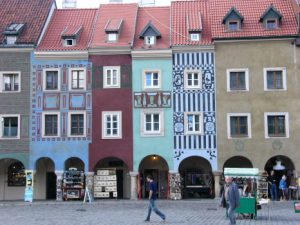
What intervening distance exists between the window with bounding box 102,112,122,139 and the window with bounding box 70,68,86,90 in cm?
261

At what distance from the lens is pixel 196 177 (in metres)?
38.1

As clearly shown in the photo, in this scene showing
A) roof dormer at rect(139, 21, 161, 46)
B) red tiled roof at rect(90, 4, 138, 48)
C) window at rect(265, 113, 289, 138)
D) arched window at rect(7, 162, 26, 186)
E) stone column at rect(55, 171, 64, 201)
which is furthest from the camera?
arched window at rect(7, 162, 26, 186)

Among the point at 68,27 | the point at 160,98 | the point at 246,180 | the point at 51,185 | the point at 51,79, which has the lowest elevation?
the point at 51,185

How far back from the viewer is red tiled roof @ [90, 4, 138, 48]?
1465 inches

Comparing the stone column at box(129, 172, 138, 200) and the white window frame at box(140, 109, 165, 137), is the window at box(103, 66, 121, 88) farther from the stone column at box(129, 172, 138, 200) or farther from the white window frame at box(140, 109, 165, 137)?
the stone column at box(129, 172, 138, 200)

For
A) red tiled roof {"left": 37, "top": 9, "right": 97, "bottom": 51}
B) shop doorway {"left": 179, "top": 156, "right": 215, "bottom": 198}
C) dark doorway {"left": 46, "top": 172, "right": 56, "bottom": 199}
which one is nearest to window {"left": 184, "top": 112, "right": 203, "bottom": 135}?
shop doorway {"left": 179, "top": 156, "right": 215, "bottom": 198}

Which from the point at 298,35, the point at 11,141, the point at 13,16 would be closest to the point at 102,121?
the point at 11,141

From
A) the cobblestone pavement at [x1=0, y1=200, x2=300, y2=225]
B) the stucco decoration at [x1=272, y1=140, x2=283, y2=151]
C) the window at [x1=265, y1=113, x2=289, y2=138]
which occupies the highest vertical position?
the window at [x1=265, y1=113, x2=289, y2=138]

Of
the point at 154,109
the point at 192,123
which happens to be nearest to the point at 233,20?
the point at 192,123

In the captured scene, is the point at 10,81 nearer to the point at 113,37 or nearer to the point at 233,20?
the point at 113,37

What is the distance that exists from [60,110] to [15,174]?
20.0ft

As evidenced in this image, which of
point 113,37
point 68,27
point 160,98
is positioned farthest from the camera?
point 68,27

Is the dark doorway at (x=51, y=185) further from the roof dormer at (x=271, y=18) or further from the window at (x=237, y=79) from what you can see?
the roof dormer at (x=271, y=18)

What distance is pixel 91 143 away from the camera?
36156 millimetres
